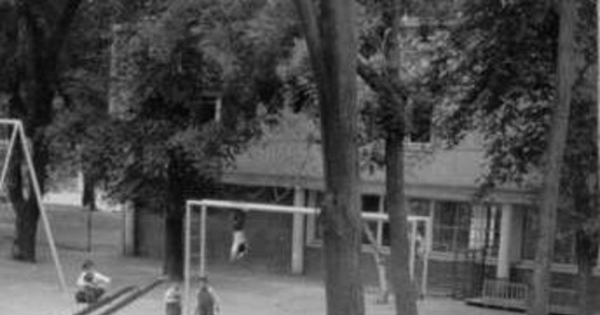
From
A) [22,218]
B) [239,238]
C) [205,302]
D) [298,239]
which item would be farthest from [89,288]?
[22,218]

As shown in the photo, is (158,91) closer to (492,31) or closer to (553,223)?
(492,31)

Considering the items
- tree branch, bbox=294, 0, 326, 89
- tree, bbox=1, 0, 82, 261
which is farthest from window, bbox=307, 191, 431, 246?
tree branch, bbox=294, 0, 326, 89

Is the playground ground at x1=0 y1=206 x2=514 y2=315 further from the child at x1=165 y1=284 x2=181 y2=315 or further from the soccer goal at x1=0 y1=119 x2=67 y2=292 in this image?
the child at x1=165 y1=284 x2=181 y2=315

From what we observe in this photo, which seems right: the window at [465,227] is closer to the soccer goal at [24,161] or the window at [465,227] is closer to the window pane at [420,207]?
the window pane at [420,207]

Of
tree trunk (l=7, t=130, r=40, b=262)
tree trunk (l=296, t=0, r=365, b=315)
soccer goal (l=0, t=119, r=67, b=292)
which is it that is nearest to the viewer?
tree trunk (l=296, t=0, r=365, b=315)

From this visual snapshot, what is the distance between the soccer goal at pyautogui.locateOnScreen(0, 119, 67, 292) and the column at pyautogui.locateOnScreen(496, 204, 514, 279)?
33.2 ft

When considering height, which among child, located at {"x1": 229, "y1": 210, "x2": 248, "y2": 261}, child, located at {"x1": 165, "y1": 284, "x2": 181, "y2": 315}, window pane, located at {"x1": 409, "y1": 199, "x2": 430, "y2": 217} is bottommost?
child, located at {"x1": 165, "y1": 284, "x2": 181, "y2": 315}

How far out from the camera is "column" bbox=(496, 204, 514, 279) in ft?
89.9

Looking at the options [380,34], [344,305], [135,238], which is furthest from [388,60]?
[135,238]

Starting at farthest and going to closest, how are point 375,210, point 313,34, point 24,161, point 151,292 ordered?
point 24,161, point 375,210, point 151,292, point 313,34

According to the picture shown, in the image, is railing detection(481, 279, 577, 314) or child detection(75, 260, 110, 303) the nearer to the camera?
child detection(75, 260, 110, 303)

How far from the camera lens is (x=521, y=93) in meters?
21.2

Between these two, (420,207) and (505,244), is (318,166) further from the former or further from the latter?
(505,244)

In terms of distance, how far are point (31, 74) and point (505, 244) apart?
13094 mm
